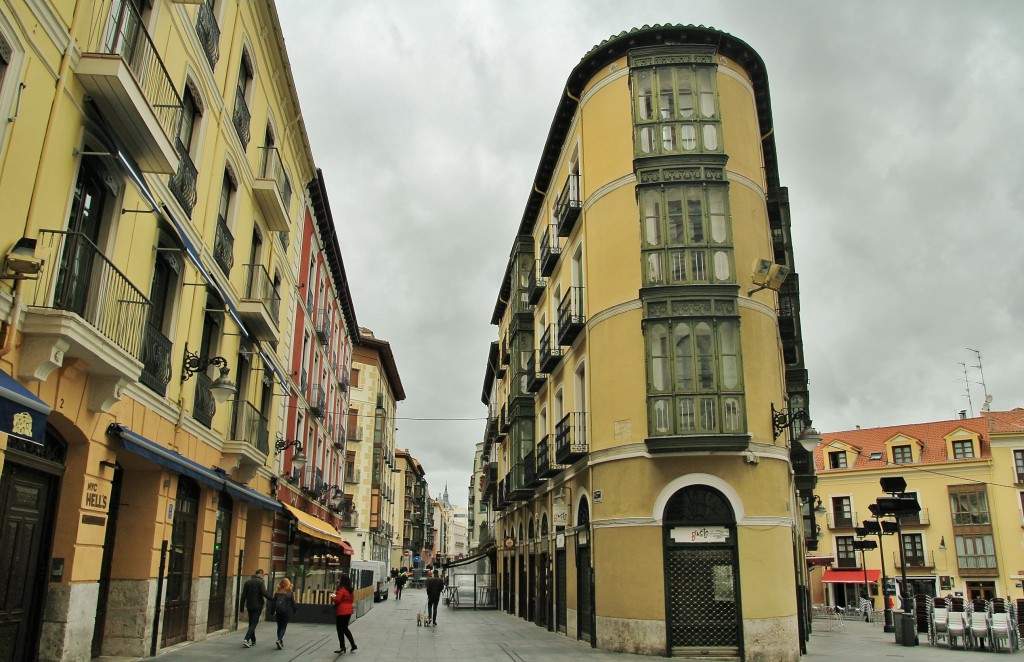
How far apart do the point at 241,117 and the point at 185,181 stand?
4.13 meters

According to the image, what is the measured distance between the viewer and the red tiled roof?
162ft

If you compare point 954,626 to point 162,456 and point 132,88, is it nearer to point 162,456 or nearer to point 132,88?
point 162,456

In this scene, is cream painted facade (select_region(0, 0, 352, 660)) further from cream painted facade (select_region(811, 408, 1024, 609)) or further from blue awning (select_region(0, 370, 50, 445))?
cream painted facade (select_region(811, 408, 1024, 609))

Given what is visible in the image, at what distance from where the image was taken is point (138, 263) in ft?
39.6

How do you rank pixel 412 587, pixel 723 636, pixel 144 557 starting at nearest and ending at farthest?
1. pixel 144 557
2. pixel 723 636
3. pixel 412 587

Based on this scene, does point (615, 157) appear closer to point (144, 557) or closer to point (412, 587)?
point (144, 557)

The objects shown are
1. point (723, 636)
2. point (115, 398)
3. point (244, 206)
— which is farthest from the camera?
point (244, 206)

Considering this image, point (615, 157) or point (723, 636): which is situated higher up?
point (615, 157)

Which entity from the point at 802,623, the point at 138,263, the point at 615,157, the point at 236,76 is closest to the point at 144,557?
the point at 138,263

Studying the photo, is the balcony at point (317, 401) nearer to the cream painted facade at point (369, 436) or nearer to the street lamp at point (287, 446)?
the street lamp at point (287, 446)

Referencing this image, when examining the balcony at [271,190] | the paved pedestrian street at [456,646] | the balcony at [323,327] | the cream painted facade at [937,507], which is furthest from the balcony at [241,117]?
the cream painted facade at [937,507]

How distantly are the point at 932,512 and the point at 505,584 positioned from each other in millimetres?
30403

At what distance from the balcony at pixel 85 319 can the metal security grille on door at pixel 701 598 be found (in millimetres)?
11424

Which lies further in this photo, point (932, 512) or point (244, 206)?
point (932, 512)
